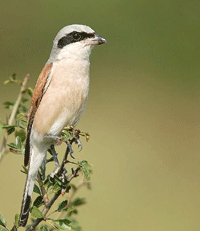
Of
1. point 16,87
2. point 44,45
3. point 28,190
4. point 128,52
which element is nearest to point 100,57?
point 128,52

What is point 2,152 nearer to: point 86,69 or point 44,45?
point 86,69

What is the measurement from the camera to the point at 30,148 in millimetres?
1980

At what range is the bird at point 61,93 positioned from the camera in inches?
76.0

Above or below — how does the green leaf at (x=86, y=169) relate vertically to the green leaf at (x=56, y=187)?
above

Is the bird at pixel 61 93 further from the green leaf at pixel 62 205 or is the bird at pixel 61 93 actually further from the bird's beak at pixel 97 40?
the green leaf at pixel 62 205

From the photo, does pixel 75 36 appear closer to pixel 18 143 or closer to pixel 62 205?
pixel 18 143

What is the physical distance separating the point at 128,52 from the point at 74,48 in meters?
5.05

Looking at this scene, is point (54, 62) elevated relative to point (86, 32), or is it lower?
lower

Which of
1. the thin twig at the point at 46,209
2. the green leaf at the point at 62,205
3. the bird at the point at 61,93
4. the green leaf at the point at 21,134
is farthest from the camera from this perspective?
the bird at the point at 61,93

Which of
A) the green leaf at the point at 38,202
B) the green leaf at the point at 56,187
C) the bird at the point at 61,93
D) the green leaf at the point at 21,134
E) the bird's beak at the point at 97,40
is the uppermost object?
the bird's beak at the point at 97,40

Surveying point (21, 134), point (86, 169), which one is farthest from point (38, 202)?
point (21, 134)

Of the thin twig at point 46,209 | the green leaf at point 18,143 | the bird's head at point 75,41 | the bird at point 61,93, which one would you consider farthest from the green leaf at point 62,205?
the bird's head at point 75,41

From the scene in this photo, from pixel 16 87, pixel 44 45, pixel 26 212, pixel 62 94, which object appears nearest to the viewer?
pixel 26 212

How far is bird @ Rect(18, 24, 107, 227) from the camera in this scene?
193 centimetres
